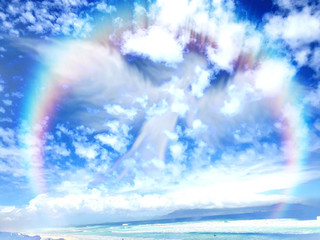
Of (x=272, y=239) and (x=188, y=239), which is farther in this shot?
(x=188, y=239)

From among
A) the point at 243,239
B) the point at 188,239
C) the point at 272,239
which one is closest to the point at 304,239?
the point at 272,239

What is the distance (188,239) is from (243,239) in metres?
51.1

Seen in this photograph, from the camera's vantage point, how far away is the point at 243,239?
170 meters

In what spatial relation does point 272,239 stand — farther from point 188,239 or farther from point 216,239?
point 188,239

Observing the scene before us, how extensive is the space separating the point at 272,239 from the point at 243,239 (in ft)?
74.5

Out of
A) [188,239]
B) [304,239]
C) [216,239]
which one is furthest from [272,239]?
[188,239]

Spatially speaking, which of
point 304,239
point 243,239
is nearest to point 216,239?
point 243,239

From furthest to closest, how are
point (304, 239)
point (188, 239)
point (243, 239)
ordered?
point (188, 239), point (243, 239), point (304, 239)

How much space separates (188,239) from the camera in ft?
628

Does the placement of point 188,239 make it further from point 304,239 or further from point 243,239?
point 304,239

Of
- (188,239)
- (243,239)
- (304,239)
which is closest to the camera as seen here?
(304,239)

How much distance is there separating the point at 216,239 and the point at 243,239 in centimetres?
2334

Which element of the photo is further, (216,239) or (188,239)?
(188,239)

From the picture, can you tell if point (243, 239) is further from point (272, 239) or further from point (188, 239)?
point (188, 239)
